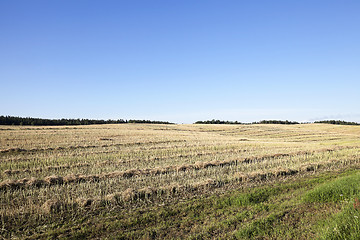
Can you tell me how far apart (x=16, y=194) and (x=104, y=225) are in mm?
5181

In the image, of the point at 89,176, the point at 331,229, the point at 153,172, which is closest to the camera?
the point at 331,229

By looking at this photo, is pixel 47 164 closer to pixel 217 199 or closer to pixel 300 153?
pixel 217 199

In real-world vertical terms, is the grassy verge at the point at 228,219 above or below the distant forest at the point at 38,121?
below

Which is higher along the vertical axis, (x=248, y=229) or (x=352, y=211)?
(x=352, y=211)

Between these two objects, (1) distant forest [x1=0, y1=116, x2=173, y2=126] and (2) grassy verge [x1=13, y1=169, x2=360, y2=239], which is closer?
(2) grassy verge [x1=13, y1=169, x2=360, y2=239]

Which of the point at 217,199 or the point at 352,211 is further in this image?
the point at 217,199

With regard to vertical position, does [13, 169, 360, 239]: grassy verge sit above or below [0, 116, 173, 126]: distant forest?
below

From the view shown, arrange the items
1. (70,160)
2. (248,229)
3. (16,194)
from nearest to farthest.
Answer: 1. (248,229)
2. (16,194)
3. (70,160)

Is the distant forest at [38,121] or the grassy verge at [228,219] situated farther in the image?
the distant forest at [38,121]

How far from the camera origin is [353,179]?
10.4m

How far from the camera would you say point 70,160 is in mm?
18297

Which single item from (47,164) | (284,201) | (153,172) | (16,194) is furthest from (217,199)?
(47,164)

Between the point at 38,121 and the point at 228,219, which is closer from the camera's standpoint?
the point at 228,219

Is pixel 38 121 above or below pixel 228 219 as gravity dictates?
above
